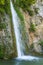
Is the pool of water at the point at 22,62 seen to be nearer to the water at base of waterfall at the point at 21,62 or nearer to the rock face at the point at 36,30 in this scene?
the water at base of waterfall at the point at 21,62

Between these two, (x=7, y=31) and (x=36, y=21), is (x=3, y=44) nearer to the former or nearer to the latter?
(x=7, y=31)

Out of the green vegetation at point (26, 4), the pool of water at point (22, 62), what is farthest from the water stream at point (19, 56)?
the green vegetation at point (26, 4)

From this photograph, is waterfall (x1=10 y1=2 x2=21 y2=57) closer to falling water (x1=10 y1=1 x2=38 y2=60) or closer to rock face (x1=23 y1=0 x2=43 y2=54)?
falling water (x1=10 y1=1 x2=38 y2=60)

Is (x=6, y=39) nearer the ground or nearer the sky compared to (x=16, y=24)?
nearer the ground

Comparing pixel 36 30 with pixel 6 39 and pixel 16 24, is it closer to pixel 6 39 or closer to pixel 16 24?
pixel 16 24

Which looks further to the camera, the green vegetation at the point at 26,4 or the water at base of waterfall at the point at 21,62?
the green vegetation at the point at 26,4

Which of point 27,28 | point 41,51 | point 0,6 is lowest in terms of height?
point 41,51

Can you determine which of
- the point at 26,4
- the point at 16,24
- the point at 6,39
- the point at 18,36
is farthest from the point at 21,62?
the point at 26,4

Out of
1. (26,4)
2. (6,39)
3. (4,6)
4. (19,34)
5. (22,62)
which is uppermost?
(26,4)

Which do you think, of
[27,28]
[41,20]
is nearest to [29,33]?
[27,28]

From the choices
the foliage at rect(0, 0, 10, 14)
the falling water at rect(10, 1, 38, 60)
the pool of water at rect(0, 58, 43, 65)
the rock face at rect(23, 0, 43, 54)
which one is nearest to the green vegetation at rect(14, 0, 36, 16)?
the rock face at rect(23, 0, 43, 54)

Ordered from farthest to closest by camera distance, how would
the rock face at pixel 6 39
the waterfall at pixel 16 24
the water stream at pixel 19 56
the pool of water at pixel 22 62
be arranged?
the waterfall at pixel 16 24, the rock face at pixel 6 39, the water stream at pixel 19 56, the pool of water at pixel 22 62
